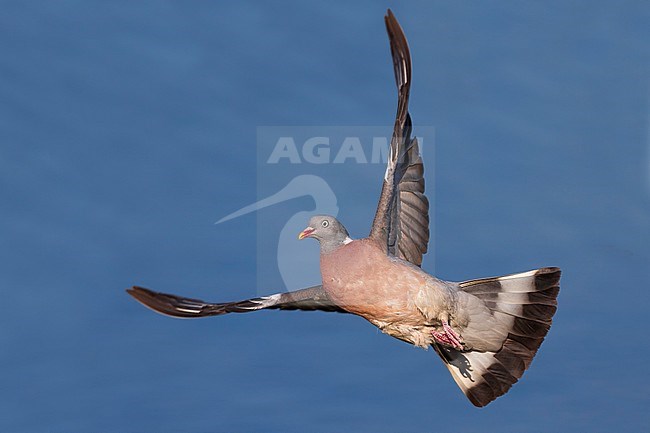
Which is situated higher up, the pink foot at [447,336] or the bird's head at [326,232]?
the bird's head at [326,232]

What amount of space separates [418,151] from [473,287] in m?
1.68

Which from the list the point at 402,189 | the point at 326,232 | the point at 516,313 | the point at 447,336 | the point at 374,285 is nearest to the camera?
the point at 374,285

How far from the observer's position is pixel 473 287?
43.4 ft

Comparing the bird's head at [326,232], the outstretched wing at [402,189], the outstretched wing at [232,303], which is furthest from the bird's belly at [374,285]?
the outstretched wing at [232,303]

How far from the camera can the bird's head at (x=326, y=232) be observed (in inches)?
500

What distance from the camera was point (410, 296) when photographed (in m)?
12.4

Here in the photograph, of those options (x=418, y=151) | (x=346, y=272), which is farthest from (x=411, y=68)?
(x=346, y=272)

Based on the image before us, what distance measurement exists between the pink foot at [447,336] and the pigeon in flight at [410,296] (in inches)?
0.4

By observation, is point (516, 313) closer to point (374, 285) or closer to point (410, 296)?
point (410, 296)

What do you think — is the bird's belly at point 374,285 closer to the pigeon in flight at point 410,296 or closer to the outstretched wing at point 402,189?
the pigeon in flight at point 410,296

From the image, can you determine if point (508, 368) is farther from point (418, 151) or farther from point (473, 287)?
point (418, 151)

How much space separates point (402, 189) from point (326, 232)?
1292 millimetres

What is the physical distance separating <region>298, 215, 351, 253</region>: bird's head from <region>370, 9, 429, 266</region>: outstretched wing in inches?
15.4

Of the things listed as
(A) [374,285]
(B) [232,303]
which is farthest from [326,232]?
(B) [232,303]
